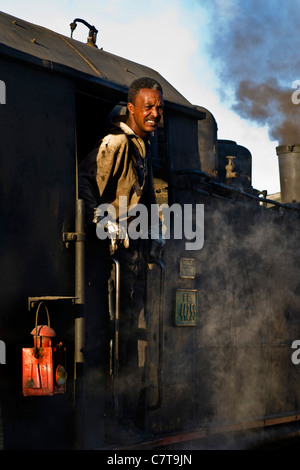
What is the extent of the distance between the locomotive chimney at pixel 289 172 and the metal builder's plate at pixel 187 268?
9.86ft

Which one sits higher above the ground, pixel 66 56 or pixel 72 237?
pixel 66 56

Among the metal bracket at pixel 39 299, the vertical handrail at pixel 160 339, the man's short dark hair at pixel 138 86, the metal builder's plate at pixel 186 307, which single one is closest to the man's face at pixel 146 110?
the man's short dark hair at pixel 138 86

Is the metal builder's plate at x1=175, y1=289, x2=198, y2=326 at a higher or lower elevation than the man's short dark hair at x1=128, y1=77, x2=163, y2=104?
lower

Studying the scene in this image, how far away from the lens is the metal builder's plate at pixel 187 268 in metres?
4.71

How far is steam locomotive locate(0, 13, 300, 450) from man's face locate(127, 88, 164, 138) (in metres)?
0.16

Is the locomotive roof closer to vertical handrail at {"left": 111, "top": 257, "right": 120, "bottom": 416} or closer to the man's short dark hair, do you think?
the man's short dark hair

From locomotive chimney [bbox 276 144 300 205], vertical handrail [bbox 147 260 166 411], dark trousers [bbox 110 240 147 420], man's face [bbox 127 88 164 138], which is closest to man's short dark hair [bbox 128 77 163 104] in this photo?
man's face [bbox 127 88 164 138]

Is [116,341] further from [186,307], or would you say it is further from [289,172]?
[289,172]

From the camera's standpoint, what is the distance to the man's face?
418cm

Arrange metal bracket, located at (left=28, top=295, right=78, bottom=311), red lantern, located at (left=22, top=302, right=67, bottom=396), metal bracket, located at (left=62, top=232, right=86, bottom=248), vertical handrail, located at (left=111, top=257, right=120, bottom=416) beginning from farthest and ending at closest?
vertical handrail, located at (left=111, top=257, right=120, bottom=416) < metal bracket, located at (left=62, top=232, right=86, bottom=248) < metal bracket, located at (left=28, top=295, right=78, bottom=311) < red lantern, located at (left=22, top=302, right=67, bottom=396)

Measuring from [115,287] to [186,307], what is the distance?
93 centimetres

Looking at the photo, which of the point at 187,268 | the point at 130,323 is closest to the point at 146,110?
the point at 187,268

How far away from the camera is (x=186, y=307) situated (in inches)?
185
